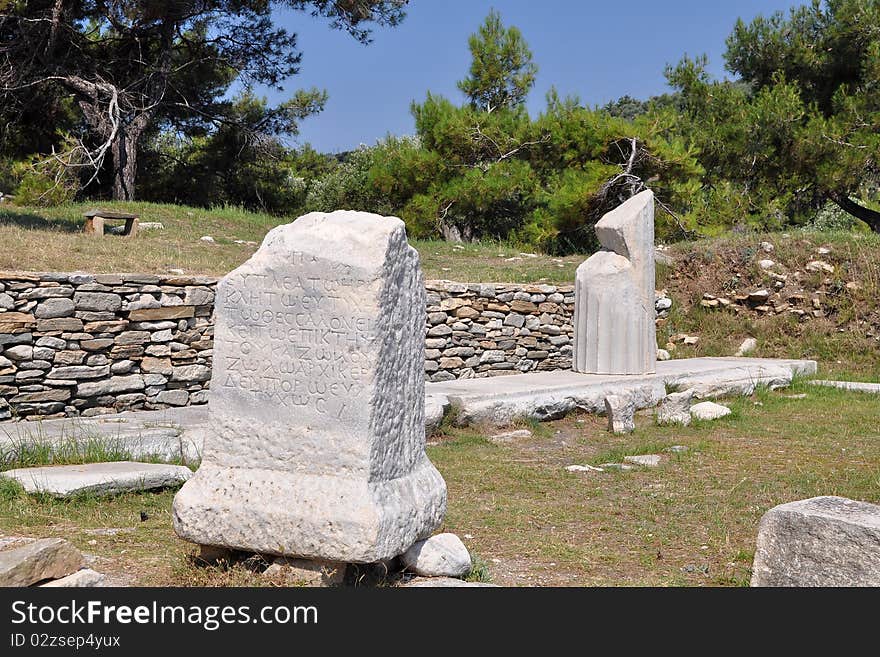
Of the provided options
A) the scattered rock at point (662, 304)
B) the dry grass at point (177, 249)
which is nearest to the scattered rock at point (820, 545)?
the dry grass at point (177, 249)

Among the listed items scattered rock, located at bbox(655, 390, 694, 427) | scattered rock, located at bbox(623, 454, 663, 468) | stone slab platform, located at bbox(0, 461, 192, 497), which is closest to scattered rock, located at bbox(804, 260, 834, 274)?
scattered rock, located at bbox(655, 390, 694, 427)

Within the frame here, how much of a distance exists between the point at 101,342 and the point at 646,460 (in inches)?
190

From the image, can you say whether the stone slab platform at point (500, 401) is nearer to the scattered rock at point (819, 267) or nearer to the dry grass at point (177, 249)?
the dry grass at point (177, 249)

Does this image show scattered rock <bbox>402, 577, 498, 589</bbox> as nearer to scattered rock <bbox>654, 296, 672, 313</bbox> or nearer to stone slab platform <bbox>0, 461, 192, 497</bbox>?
stone slab platform <bbox>0, 461, 192, 497</bbox>

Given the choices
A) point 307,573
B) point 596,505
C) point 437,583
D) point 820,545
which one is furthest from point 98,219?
point 820,545

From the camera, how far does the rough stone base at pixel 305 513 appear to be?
3.21 meters

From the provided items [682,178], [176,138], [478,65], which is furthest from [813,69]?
[176,138]

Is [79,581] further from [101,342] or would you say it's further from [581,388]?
[581,388]

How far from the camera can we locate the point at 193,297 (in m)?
8.36

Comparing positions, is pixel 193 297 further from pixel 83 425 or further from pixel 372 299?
pixel 372 299

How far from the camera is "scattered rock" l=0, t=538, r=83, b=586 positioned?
3.03m

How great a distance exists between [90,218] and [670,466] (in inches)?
347

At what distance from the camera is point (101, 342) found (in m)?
7.79

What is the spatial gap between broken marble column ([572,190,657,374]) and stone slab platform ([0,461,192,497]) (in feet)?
17.1
